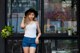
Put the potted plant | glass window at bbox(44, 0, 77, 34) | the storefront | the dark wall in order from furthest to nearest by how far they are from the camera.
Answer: glass window at bbox(44, 0, 77, 34), the storefront, the dark wall, the potted plant

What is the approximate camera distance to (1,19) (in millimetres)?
10336

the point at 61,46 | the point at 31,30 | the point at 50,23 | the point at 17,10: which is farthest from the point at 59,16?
the point at 31,30

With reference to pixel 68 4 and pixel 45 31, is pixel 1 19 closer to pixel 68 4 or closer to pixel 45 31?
pixel 45 31

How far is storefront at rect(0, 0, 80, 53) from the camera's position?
10.4 meters

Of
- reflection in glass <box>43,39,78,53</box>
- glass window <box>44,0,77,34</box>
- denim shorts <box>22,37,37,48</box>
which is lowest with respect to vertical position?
reflection in glass <box>43,39,78,53</box>

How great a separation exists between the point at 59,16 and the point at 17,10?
55.8 inches

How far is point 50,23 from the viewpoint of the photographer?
10578mm

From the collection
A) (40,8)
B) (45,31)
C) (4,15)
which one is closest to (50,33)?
(45,31)

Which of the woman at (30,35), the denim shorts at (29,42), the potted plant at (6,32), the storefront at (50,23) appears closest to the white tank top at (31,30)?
the woman at (30,35)


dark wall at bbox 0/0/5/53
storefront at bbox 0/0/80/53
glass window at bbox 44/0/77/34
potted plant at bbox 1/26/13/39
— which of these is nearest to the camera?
potted plant at bbox 1/26/13/39

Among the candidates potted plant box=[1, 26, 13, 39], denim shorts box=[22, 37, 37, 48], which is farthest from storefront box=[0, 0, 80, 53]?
denim shorts box=[22, 37, 37, 48]

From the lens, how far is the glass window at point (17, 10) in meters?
10.5

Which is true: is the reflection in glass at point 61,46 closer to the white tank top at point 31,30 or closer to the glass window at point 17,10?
the glass window at point 17,10

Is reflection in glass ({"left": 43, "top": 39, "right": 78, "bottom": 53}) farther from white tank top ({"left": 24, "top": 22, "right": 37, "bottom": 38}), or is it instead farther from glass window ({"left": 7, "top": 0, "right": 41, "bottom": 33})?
white tank top ({"left": 24, "top": 22, "right": 37, "bottom": 38})
